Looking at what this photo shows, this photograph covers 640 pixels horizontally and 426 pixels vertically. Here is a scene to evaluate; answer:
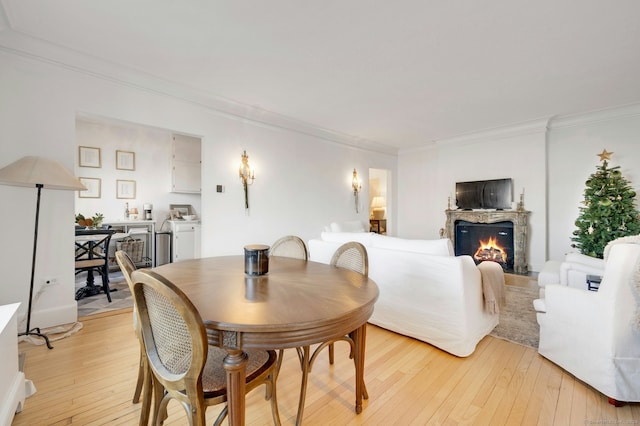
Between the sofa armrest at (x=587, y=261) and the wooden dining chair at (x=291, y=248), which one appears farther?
the sofa armrest at (x=587, y=261)

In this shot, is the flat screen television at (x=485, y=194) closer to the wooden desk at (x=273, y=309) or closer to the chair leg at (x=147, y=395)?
the wooden desk at (x=273, y=309)

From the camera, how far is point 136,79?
310cm

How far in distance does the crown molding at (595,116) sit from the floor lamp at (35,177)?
6.50 m

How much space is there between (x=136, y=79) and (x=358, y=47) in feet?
7.94

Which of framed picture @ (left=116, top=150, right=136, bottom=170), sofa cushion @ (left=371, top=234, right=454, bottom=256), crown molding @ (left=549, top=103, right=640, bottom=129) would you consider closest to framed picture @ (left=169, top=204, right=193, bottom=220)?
framed picture @ (left=116, top=150, right=136, bottom=170)

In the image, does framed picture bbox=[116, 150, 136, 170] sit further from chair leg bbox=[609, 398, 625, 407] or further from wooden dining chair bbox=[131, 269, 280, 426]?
chair leg bbox=[609, 398, 625, 407]

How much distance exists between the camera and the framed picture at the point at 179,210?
545 centimetres

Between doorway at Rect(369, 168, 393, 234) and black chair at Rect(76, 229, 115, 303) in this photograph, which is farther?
doorway at Rect(369, 168, 393, 234)

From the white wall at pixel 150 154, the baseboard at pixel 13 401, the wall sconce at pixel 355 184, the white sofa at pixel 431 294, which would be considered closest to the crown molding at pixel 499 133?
the wall sconce at pixel 355 184

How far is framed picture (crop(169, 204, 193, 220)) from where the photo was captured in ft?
17.9

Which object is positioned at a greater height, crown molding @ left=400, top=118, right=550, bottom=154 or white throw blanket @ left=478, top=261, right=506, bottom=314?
crown molding @ left=400, top=118, right=550, bottom=154

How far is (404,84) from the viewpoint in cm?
336

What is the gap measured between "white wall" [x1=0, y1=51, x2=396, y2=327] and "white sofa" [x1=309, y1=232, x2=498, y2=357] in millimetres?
2174

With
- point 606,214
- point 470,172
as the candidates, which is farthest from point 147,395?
point 470,172
